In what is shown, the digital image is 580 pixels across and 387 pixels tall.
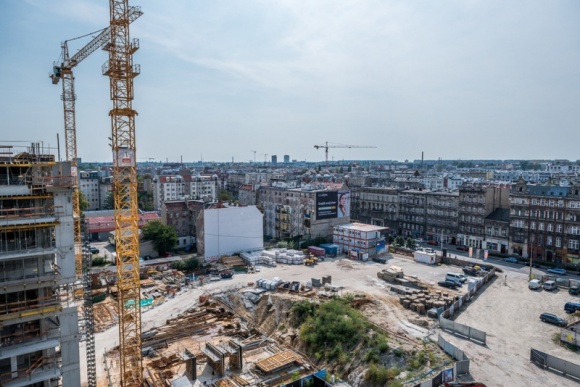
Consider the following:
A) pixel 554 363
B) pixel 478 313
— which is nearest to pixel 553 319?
pixel 478 313

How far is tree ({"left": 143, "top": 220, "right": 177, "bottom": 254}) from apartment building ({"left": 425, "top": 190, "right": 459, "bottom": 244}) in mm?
46242

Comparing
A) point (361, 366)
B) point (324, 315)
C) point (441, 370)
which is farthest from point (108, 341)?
point (441, 370)

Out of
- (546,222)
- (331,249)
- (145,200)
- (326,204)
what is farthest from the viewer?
Result: (145,200)

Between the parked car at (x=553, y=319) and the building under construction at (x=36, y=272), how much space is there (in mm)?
37814

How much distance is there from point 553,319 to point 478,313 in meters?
6.09

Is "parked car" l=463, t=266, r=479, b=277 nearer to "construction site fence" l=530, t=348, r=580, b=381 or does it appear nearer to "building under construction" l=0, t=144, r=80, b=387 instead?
"construction site fence" l=530, t=348, r=580, b=381

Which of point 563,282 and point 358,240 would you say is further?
point 358,240

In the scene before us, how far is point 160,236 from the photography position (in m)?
64.0

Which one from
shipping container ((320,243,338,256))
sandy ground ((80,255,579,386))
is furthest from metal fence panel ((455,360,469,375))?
shipping container ((320,243,338,256))

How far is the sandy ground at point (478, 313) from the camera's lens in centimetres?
2862

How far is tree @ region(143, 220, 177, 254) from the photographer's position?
64.1 meters

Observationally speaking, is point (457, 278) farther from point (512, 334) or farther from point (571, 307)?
point (512, 334)

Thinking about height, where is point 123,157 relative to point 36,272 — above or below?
above

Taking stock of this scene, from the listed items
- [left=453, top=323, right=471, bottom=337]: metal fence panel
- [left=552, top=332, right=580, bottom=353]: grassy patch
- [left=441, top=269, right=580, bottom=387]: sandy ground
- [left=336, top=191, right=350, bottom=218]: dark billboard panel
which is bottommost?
[left=552, top=332, right=580, bottom=353]: grassy patch
